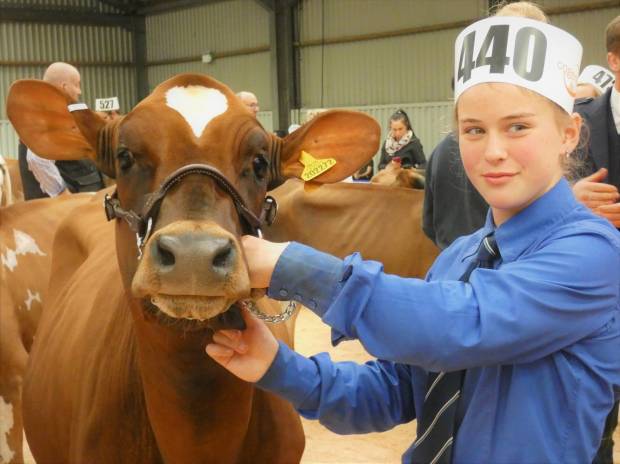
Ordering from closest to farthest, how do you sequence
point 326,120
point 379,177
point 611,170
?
1. point 326,120
2. point 611,170
3. point 379,177

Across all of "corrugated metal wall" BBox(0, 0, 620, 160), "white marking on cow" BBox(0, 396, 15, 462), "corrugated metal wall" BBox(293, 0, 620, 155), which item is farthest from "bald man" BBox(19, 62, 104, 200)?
"corrugated metal wall" BBox(293, 0, 620, 155)

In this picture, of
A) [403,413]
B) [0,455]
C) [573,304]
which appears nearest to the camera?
[573,304]

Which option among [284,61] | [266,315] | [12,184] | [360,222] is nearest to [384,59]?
[284,61]

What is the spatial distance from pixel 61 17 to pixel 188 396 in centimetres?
2118

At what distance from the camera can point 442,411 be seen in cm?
159

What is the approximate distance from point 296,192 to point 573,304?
570 centimetres

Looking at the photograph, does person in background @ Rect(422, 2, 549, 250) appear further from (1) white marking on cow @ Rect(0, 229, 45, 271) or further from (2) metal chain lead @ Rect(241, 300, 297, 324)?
(1) white marking on cow @ Rect(0, 229, 45, 271)

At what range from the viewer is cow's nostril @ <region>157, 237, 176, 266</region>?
159 centimetres

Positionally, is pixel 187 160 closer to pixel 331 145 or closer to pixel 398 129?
pixel 331 145

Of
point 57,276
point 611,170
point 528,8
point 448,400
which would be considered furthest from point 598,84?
point 448,400

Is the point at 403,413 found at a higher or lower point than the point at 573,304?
lower

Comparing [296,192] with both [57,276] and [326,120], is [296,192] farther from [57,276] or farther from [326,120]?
[326,120]

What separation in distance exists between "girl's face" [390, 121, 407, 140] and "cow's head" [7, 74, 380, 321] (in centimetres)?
835

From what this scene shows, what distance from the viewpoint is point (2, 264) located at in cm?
479
